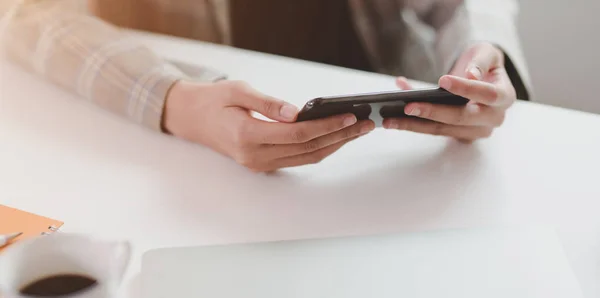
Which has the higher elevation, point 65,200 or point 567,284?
point 65,200

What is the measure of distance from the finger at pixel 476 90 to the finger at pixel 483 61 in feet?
0.13

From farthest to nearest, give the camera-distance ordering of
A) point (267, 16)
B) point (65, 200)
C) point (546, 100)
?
point (546, 100) → point (267, 16) → point (65, 200)

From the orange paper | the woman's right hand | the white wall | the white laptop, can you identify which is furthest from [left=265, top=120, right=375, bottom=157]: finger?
the white wall

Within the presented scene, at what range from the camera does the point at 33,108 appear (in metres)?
0.89

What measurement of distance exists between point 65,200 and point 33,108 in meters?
0.22

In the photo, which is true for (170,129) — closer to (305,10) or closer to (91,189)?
(91,189)

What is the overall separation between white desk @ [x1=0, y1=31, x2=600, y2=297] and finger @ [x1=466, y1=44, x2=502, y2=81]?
0.25 feet

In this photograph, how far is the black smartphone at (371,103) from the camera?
68cm

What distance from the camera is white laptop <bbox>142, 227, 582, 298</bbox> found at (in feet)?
2.02

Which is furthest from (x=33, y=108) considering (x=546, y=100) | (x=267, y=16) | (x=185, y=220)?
(x=546, y=100)

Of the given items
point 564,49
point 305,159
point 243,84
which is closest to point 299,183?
point 305,159

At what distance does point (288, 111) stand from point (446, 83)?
17 cm

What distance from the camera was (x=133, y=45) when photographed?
0.91m

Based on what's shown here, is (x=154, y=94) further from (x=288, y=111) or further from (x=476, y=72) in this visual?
(x=476, y=72)
